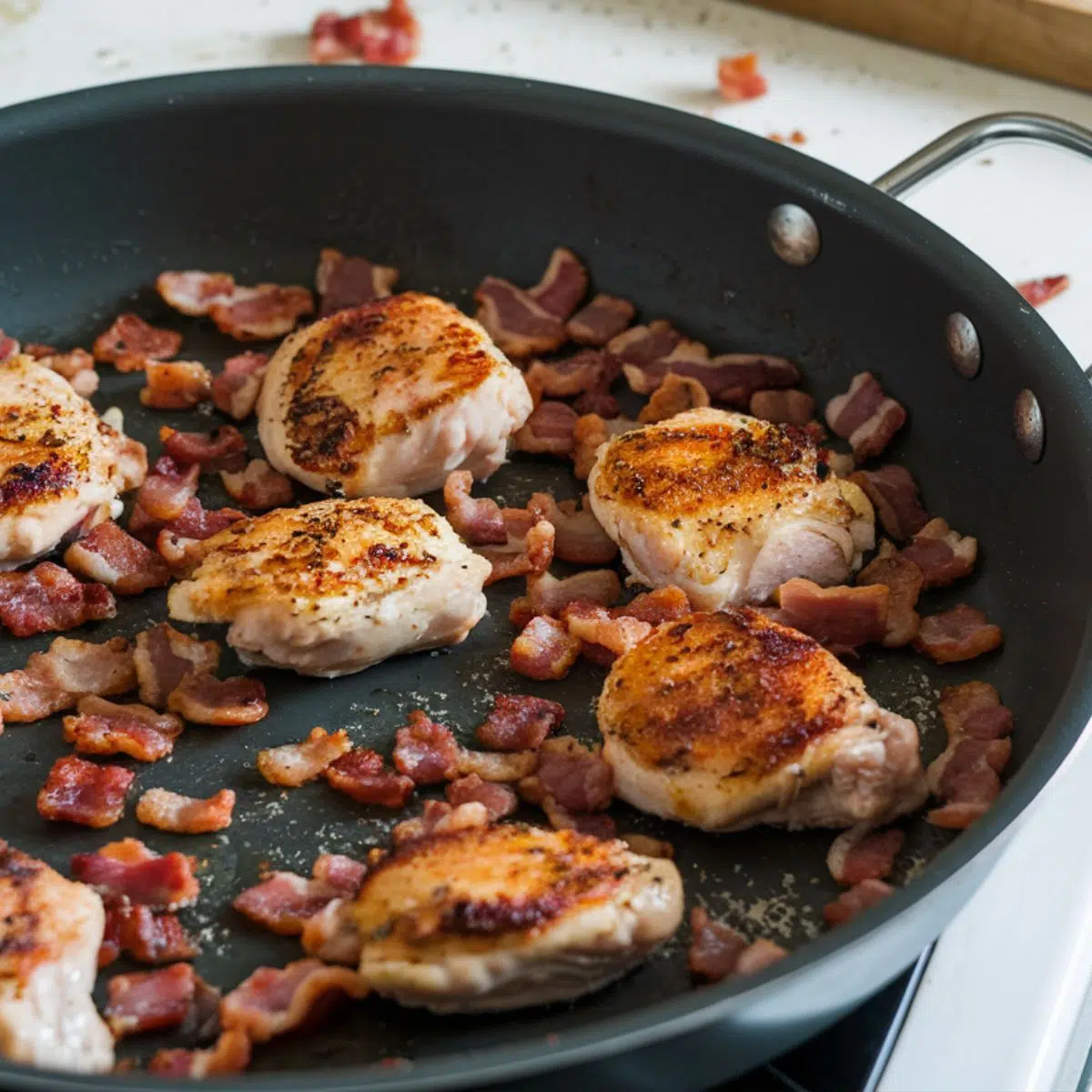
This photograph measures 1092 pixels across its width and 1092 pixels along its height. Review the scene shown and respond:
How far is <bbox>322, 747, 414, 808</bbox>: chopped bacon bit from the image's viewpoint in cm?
213

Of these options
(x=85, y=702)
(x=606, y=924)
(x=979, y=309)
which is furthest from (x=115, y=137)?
(x=606, y=924)

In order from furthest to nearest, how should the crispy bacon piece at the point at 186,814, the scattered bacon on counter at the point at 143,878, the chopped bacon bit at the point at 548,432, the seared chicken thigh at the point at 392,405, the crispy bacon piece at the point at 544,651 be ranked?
the chopped bacon bit at the point at 548,432
the seared chicken thigh at the point at 392,405
the crispy bacon piece at the point at 544,651
the crispy bacon piece at the point at 186,814
the scattered bacon on counter at the point at 143,878

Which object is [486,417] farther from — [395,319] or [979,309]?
[979,309]

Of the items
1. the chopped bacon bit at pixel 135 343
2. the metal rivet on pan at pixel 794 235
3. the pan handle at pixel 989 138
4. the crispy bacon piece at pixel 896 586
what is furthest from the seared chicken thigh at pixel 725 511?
the chopped bacon bit at pixel 135 343

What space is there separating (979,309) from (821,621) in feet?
1.84

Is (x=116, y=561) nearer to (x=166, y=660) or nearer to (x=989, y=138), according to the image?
(x=166, y=660)

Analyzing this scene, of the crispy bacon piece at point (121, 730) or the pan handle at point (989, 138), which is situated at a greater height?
the pan handle at point (989, 138)

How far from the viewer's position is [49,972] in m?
1.78

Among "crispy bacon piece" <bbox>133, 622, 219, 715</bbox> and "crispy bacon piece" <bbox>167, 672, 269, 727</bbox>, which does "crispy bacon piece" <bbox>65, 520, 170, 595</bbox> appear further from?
"crispy bacon piece" <bbox>167, 672, 269, 727</bbox>

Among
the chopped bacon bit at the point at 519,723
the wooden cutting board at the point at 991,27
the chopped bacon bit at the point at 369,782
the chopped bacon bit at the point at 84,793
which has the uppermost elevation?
the wooden cutting board at the point at 991,27

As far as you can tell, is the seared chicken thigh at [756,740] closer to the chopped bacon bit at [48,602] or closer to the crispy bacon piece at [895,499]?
the crispy bacon piece at [895,499]

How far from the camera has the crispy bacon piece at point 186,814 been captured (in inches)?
82.5

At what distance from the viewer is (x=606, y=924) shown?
1.78m

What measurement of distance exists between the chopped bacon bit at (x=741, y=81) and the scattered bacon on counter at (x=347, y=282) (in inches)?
40.1
